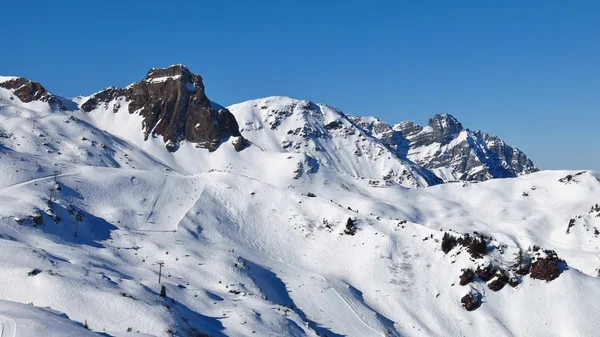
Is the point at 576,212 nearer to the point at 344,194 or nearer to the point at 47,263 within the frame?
the point at 344,194

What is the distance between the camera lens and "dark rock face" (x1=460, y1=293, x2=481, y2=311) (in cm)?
8138

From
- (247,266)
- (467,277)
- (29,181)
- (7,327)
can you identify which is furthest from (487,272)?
(29,181)

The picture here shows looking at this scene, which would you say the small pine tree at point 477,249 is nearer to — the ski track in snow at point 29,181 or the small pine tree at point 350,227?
the small pine tree at point 350,227

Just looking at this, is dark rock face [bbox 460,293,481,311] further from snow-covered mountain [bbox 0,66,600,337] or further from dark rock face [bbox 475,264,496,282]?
dark rock face [bbox 475,264,496,282]

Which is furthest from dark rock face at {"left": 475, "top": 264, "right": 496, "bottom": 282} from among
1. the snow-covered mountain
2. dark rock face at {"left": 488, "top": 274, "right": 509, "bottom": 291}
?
dark rock face at {"left": 488, "top": 274, "right": 509, "bottom": 291}

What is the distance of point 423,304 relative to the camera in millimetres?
83688

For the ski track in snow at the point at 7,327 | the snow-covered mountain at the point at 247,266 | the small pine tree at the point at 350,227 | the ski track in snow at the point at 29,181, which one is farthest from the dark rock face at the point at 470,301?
the ski track in snow at the point at 29,181

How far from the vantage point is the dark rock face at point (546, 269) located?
271 feet

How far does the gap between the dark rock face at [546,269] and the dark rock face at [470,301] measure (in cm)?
965

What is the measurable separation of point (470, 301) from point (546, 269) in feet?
41.9

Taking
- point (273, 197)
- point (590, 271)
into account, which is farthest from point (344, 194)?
point (590, 271)

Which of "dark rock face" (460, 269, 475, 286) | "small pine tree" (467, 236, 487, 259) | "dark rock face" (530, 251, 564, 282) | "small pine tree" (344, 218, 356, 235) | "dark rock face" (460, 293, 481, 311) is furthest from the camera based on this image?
"small pine tree" (344, 218, 356, 235)

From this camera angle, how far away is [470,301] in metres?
81.5

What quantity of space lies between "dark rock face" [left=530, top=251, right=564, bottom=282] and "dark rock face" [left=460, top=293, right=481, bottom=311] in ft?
31.6
